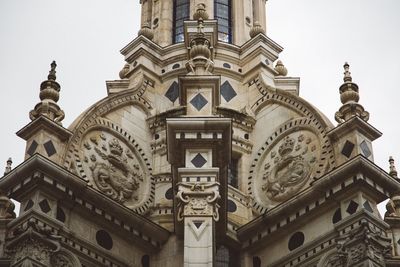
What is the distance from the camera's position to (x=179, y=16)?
105 ft

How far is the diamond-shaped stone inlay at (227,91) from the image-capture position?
2862 centimetres

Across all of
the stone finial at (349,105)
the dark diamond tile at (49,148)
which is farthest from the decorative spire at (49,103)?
the stone finial at (349,105)

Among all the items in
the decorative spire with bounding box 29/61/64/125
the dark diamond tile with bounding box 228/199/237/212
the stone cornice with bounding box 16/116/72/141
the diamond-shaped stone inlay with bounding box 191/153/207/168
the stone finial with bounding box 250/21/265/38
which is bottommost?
the diamond-shaped stone inlay with bounding box 191/153/207/168

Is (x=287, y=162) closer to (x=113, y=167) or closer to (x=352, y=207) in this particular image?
(x=352, y=207)

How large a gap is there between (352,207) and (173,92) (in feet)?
24.1

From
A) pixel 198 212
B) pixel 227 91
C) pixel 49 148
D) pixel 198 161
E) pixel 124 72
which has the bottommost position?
pixel 198 212

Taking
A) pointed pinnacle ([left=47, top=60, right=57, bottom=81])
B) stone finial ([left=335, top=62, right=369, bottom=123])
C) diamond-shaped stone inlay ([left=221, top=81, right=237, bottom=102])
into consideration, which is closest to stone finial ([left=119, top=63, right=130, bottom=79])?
diamond-shaped stone inlay ([left=221, top=81, right=237, bottom=102])

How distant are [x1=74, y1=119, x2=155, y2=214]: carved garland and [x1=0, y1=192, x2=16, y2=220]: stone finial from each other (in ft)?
7.39

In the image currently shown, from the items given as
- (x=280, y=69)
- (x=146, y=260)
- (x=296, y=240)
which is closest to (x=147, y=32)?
(x=280, y=69)

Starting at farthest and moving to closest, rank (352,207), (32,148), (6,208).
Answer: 1. (6,208)
2. (32,148)
3. (352,207)

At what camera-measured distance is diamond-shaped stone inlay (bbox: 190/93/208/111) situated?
23859 millimetres

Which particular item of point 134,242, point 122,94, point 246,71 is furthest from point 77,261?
point 246,71

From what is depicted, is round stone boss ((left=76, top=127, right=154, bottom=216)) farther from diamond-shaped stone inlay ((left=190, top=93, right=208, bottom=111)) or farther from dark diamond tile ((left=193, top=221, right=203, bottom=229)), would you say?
dark diamond tile ((left=193, top=221, right=203, bottom=229))

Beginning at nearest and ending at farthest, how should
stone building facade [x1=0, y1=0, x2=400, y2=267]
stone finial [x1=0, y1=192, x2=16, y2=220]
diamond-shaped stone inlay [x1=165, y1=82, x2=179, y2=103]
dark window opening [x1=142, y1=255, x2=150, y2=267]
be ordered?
stone building facade [x1=0, y1=0, x2=400, y2=267] < dark window opening [x1=142, y1=255, x2=150, y2=267] < stone finial [x1=0, y1=192, x2=16, y2=220] < diamond-shaped stone inlay [x1=165, y1=82, x2=179, y2=103]
